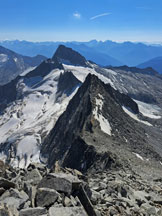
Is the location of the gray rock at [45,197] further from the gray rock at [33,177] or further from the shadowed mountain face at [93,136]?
the shadowed mountain face at [93,136]

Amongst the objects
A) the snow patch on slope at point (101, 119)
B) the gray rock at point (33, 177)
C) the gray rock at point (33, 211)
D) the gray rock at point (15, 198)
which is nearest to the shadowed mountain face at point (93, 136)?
the snow patch on slope at point (101, 119)

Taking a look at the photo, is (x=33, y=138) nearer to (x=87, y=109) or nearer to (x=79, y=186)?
(x=87, y=109)

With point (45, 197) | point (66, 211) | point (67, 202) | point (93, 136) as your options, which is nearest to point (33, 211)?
point (45, 197)

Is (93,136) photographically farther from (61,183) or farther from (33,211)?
(33,211)

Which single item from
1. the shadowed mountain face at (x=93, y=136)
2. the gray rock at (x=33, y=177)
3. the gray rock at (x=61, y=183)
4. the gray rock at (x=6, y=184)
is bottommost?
the shadowed mountain face at (x=93, y=136)

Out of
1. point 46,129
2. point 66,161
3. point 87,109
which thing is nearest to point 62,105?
point 46,129

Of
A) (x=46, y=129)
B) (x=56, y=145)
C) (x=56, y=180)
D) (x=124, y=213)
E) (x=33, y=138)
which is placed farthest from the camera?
(x=46, y=129)
